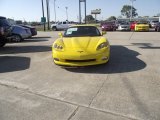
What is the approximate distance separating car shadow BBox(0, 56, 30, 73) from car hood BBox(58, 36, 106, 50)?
1.52m

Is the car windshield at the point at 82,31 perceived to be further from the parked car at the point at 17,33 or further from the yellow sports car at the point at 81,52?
the parked car at the point at 17,33

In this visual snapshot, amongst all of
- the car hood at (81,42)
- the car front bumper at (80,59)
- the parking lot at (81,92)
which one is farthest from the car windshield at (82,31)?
the car front bumper at (80,59)

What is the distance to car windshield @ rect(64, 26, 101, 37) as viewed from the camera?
8255 millimetres

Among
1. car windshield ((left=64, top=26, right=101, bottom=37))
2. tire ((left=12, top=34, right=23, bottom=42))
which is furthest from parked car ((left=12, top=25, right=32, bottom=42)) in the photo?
car windshield ((left=64, top=26, right=101, bottom=37))

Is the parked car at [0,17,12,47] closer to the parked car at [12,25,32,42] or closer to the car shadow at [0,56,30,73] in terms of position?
the car shadow at [0,56,30,73]

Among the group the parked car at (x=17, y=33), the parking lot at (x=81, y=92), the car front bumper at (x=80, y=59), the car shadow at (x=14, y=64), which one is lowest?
the parking lot at (x=81, y=92)

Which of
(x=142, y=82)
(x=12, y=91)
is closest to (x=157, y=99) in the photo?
(x=142, y=82)

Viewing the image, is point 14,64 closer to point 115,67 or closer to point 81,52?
point 81,52

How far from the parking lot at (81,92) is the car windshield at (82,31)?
→ 1.47 metres

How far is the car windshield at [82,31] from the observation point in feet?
27.1

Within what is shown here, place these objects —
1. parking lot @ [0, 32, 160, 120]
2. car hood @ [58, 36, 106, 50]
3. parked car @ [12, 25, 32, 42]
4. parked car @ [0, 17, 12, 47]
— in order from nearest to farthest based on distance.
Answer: parking lot @ [0, 32, 160, 120] < car hood @ [58, 36, 106, 50] < parked car @ [0, 17, 12, 47] < parked car @ [12, 25, 32, 42]

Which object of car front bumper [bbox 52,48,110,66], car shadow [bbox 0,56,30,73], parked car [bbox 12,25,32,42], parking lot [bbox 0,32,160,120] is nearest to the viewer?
parking lot [bbox 0,32,160,120]

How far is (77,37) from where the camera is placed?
7867mm

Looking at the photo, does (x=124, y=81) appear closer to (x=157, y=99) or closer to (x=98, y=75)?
(x=98, y=75)
